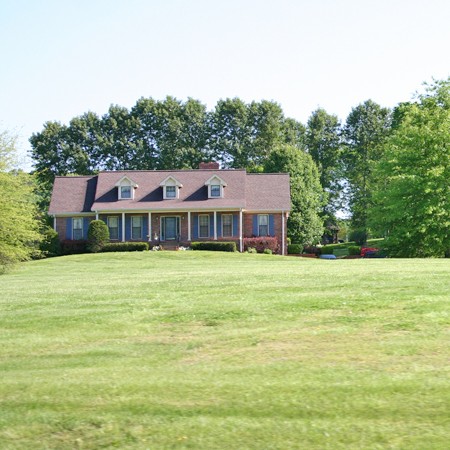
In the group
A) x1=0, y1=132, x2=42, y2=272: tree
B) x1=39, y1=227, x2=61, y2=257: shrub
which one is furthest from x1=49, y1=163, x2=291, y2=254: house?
x1=0, y1=132, x2=42, y2=272: tree

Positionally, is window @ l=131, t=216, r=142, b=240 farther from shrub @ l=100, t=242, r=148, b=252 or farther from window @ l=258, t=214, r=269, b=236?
window @ l=258, t=214, r=269, b=236

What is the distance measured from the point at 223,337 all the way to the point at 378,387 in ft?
8.88

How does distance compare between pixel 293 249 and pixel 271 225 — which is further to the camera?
pixel 293 249

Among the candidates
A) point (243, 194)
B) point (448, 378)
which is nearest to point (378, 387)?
point (448, 378)

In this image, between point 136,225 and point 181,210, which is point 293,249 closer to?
point 181,210

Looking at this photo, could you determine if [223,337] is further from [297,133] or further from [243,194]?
[297,133]

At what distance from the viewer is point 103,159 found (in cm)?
6794

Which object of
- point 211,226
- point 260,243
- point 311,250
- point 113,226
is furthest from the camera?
point 311,250

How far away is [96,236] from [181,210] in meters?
5.53

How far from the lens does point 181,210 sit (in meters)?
42.2

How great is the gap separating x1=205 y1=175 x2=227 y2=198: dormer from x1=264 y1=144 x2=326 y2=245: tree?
1074 centimetres

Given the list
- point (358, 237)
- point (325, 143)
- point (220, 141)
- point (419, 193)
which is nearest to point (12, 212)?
point (419, 193)

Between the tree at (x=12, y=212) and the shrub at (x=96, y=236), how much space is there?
12006 millimetres

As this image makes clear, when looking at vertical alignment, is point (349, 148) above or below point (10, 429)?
above
